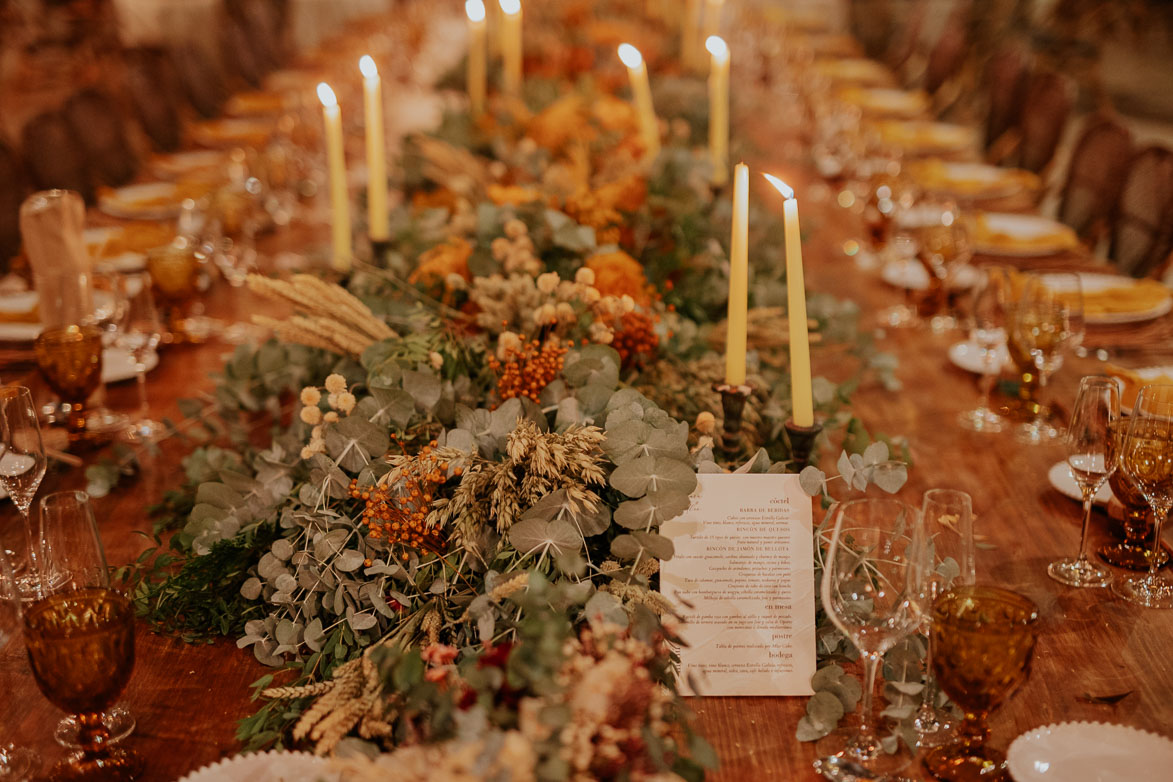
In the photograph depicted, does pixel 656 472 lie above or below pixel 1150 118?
above

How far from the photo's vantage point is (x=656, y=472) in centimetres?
107

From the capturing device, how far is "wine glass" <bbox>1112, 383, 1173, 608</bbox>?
4.01 feet

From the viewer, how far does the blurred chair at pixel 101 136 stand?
3518 mm

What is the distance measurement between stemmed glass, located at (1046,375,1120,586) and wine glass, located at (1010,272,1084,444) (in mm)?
395

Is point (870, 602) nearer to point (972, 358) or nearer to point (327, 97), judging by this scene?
point (972, 358)

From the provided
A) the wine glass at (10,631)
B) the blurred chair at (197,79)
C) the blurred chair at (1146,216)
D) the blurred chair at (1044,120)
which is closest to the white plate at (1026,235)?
the blurred chair at (1146,216)

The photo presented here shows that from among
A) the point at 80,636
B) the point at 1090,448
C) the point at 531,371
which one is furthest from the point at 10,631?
the point at 1090,448

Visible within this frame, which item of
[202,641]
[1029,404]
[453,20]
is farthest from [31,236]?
[453,20]

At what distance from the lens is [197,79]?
4.73 metres

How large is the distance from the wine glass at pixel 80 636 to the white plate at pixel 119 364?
0.79 m

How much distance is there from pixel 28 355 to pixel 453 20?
6.41 metres

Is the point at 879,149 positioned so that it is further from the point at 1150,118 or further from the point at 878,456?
the point at 1150,118

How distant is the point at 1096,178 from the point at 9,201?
2.96 m

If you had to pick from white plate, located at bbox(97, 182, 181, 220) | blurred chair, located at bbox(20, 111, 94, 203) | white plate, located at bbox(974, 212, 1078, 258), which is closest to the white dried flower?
white plate, located at bbox(974, 212, 1078, 258)
